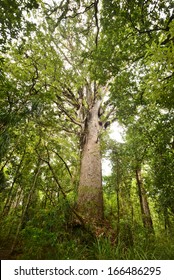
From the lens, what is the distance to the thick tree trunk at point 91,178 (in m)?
4.12

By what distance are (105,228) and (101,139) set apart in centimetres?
296

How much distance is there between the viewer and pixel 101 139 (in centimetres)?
602

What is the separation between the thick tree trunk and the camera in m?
4.12

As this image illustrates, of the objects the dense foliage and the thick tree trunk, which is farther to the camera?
the thick tree trunk

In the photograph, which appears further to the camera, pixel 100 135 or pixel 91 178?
pixel 100 135

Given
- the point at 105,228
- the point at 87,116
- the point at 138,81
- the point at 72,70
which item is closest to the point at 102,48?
the point at 138,81

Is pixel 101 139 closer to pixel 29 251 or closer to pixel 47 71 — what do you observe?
pixel 47 71

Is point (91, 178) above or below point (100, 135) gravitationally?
below

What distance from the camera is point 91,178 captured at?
197 inches

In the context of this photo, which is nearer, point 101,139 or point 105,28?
point 105,28

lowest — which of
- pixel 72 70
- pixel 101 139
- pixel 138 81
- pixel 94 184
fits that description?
pixel 94 184

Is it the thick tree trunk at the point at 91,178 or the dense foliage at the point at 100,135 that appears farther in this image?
the thick tree trunk at the point at 91,178
